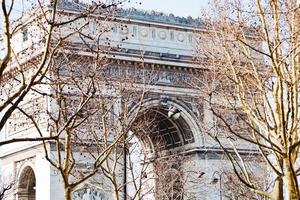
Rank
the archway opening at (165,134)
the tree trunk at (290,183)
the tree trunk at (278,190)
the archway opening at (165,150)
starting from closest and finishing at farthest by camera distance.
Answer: the tree trunk at (290,183)
the tree trunk at (278,190)
the archway opening at (165,150)
the archway opening at (165,134)

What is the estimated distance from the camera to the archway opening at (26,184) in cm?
3959

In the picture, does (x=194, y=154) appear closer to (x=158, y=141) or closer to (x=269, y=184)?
(x=158, y=141)

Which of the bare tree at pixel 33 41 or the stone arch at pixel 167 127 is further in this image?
the stone arch at pixel 167 127

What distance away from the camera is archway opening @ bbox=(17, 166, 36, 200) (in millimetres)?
39594

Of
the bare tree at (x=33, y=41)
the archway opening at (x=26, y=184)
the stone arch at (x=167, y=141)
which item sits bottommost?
the bare tree at (x=33, y=41)

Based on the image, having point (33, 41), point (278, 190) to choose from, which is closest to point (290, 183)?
point (278, 190)

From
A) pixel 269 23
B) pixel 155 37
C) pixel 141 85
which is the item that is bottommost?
pixel 269 23

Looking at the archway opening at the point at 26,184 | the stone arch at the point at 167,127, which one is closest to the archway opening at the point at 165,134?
the stone arch at the point at 167,127

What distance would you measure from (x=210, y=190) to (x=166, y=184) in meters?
2.82

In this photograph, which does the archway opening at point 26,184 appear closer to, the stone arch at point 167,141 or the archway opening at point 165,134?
the stone arch at point 167,141

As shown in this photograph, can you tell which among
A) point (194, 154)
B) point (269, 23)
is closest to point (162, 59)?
point (194, 154)

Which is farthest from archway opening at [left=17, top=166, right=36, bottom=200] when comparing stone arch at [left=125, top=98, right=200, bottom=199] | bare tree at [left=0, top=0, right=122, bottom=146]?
bare tree at [left=0, top=0, right=122, bottom=146]

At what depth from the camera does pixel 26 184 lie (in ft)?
131

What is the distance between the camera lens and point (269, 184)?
3638cm
